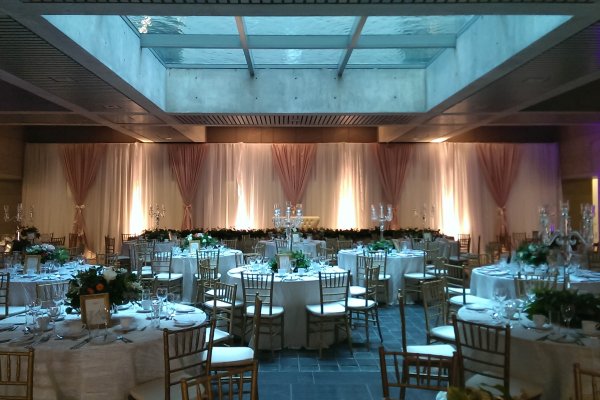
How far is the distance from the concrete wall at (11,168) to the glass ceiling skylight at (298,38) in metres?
7.42

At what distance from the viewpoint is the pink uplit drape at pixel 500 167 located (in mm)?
13992

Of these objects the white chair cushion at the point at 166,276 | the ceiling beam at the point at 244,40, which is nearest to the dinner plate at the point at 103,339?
the ceiling beam at the point at 244,40

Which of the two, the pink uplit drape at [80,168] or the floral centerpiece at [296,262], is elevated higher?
the pink uplit drape at [80,168]

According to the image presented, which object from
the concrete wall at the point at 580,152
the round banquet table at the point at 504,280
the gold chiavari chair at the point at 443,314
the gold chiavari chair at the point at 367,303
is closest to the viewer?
the gold chiavari chair at the point at 443,314

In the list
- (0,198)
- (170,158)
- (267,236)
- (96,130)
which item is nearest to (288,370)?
(267,236)

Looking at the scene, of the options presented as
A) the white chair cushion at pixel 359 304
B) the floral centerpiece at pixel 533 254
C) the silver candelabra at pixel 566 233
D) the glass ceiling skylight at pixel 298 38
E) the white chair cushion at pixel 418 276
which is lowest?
the white chair cushion at pixel 359 304

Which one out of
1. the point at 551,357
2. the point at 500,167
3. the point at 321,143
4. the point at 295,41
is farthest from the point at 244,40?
the point at 500,167

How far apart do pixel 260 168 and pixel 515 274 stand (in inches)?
363

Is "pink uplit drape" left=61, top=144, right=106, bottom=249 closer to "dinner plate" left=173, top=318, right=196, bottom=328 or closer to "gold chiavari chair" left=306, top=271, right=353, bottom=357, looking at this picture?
"gold chiavari chair" left=306, top=271, right=353, bottom=357

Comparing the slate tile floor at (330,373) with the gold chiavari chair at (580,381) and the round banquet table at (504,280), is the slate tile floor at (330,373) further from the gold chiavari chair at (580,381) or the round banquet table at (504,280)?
the gold chiavari chair at (580,381)

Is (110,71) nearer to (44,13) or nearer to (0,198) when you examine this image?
(44,13)

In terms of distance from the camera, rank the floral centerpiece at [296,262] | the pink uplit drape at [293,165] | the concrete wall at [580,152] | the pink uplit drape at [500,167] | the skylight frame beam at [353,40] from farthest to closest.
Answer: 1. the pink uplit drape at [500,167]
2. the pink uplit drape at [293,165]
3. the concrete wall at [580,152]
4. the floral centerpiece at [296,262]
5. the skylight frame beam at [353,40]

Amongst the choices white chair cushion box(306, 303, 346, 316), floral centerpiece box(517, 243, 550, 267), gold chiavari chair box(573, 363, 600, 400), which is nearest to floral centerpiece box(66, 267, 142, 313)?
white chair cushion box(306, 303, 346, 316)

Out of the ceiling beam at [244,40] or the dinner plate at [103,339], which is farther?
the ceiling beam at [244,40]
